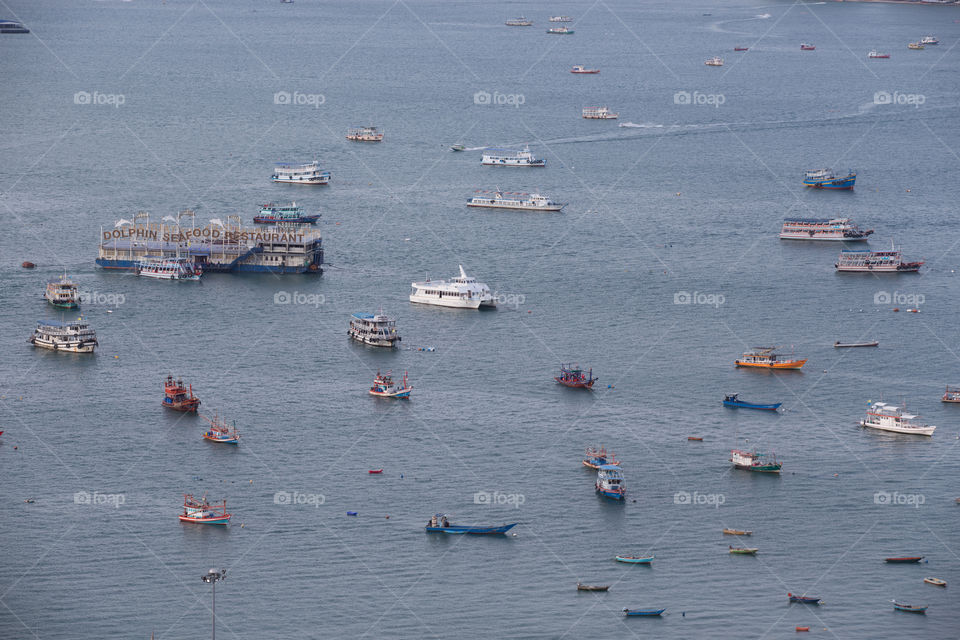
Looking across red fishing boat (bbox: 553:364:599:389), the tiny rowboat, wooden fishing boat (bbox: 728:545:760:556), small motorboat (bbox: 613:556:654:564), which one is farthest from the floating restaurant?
the tiny rowboat

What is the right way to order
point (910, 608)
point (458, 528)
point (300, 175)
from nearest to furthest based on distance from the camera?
point (910, 608) → point (458, 528) → point (300, 175)

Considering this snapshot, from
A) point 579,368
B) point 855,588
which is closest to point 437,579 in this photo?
point 855,588

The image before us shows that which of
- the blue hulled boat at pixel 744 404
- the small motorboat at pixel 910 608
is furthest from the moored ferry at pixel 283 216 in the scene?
the small motorboat at pixel 910 608

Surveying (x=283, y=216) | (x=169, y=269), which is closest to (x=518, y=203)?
(x=283, y=216)

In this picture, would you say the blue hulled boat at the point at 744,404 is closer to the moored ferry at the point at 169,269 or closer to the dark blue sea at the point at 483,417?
the dark blue sea at the point at 483,417

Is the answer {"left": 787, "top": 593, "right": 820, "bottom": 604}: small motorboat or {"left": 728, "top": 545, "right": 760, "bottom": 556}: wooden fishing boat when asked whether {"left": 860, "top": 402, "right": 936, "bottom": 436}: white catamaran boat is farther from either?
{"left": 787, "top": 593, "right": 820, "bottom": 604}: small motorboat

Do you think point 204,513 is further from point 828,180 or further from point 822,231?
point 828,180

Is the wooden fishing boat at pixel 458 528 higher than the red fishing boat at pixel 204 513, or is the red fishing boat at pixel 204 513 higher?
the red fishing boat at pixel 204 513
